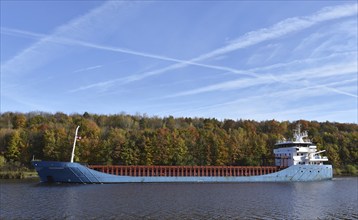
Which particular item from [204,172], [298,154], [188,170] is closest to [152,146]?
[188,170]

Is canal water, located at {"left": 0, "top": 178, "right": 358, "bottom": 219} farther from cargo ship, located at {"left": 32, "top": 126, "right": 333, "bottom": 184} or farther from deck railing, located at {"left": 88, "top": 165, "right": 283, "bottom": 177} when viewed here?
deck railing, located at {"left": 88, "top": 165, "right": 283, "bottom": 177}

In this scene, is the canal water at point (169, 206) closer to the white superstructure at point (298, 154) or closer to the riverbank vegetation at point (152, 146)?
the white superstructure at point (298, 154)

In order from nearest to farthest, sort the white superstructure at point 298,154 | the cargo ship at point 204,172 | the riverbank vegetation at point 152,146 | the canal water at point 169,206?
the canal water at point 169,206
the cargo ship at point 204,172
the white superstructure at point 298,154
the riverbank vegetation at point 152,146

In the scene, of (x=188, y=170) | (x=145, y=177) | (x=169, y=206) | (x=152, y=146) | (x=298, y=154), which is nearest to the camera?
(x=169, y=206)

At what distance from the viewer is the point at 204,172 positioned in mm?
67500

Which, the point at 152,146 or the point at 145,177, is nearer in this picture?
the point at 145,177

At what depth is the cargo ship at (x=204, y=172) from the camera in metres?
54.1

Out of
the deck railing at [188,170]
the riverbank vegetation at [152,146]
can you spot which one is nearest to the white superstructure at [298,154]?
the deck railing at [188,170]

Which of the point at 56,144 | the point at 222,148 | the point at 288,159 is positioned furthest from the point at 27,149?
the point at 288,159

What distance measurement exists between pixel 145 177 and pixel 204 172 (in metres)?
13.0

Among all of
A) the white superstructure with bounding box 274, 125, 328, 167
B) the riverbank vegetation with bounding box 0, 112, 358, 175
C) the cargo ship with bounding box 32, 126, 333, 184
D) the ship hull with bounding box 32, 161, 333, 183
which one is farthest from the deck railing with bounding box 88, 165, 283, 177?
the riverbank vegetation with bounding box 0, 112, 358, 175

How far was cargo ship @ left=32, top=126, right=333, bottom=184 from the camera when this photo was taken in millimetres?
54062

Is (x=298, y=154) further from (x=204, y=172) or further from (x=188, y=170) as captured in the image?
(x=188, y=170)

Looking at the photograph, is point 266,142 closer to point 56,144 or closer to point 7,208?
point 56,144
